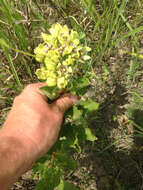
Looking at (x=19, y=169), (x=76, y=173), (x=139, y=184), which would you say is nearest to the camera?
(x=19, y=169)

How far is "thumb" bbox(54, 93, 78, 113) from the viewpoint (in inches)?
72.5

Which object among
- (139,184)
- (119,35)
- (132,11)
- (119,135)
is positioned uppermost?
(132,11)

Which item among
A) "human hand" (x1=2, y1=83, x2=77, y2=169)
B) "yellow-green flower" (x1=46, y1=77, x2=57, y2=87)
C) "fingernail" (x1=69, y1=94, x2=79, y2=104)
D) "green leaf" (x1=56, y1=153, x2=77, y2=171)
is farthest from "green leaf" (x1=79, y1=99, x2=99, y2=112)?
"yellow-green flower" (x1=46, y1=77, x2=57, y2=87)

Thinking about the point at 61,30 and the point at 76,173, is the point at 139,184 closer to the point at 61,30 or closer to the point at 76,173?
the point at 76,173

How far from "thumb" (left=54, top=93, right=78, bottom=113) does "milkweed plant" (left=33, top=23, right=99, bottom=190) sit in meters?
0.06

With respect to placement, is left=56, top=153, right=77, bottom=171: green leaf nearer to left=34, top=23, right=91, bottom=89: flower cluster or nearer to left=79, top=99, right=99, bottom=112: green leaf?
left=79, top=99, right=99, bottom=112: green leaf

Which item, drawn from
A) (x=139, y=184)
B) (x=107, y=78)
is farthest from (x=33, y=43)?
(x=139, y=184)

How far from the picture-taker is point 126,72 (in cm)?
290

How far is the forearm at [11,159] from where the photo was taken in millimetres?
1479

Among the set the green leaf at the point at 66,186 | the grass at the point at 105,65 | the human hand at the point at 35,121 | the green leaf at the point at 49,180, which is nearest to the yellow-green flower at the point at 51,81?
the human hand at the point at 35,121

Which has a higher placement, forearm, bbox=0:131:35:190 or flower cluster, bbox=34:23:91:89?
flower cluster, bbox=34:23:91:89

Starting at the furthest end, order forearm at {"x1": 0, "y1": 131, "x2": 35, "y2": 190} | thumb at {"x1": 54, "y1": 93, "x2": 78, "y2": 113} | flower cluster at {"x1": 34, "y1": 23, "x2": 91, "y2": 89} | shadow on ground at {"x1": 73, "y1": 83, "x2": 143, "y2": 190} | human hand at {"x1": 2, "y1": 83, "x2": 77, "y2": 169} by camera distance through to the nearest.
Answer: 1. shadow on ground at {"x1": 73, "y1": 83, "x2": 143, "y2": 190}
2. thumb at {"x1": 54, "y1": 93, "x2": 78, "y2": 113}
3. human hand at {"x1": 2, "y1": 83, "x2": 77, "y2": 169}
4. flower cluster at {"x1": 34, "y1": 23, "x2": 91, "y2": 89}
5. forearm at {"x1": 0, "y1": 131, "x2": 35, "y2": 190}

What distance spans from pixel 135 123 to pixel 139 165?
22.6 inches

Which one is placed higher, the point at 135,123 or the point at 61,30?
the point at 61,30
